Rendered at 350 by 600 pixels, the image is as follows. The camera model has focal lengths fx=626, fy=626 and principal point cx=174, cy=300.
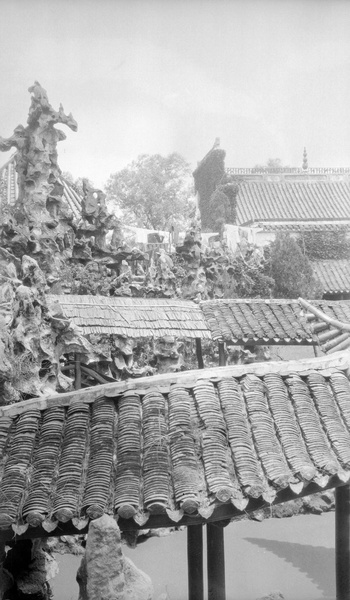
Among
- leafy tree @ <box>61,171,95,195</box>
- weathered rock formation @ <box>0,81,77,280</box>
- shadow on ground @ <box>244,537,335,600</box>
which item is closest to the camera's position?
shadow on ground @ <box>244,537,335,600</box>

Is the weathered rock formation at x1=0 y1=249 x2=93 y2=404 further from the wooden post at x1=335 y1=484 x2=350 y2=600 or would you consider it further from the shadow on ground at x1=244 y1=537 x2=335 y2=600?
the shadow on ground at x1=244 y1=537 x2=335 y2=600

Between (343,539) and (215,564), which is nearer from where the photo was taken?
(215,564)

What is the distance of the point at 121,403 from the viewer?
5.06 meters

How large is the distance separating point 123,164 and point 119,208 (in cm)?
398

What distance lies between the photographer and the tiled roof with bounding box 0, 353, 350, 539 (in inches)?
168

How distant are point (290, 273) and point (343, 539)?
1299 cm

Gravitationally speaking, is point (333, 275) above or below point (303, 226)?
below

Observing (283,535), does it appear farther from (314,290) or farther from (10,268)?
(314,290)

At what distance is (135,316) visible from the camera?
42.4 ft

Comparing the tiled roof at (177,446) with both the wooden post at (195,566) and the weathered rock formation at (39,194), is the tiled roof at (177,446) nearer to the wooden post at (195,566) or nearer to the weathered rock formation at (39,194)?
the wooden post at (195,566)

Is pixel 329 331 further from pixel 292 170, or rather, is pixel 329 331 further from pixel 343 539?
pixel 292 170

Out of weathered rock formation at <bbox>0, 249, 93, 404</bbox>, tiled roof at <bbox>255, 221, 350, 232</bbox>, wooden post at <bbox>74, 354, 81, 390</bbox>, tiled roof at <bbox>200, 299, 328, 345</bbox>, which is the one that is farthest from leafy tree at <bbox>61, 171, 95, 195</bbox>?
tiled roof at <bbox>255, 221, 350, 232</bbox>

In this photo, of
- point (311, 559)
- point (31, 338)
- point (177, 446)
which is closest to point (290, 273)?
point (311, 559)

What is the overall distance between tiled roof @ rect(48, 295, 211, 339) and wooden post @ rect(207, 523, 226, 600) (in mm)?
6939
